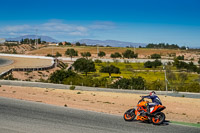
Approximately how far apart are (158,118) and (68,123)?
12.8 ft

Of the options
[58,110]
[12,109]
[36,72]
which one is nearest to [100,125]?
[58,110]

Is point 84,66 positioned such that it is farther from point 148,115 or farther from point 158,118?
point 158,118

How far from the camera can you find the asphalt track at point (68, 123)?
1101cm

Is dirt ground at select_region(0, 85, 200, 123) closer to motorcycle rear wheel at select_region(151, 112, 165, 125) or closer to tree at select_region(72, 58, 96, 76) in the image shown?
motorcycle rear wheel at select_region(151, 112, 165, 125)

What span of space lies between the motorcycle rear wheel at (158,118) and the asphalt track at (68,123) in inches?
7.7

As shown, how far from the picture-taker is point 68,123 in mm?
12039

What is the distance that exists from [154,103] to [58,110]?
18.2 feet

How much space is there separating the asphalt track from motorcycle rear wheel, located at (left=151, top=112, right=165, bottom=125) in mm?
195

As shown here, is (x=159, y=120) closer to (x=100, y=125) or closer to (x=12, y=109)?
(x=100, y=125)

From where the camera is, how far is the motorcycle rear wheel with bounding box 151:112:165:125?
11914 mm

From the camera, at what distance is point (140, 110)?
12328 millimetres

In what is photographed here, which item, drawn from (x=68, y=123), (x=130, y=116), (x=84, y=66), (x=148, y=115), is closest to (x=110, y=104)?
(x=130, y=116)

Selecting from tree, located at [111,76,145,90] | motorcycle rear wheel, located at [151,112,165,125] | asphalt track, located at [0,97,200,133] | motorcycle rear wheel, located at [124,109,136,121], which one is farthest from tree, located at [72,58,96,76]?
motorcycle rear wheel, located at [151,112,165,125]

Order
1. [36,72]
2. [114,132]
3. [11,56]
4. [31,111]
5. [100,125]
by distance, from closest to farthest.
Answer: [114,132], [100,125], [31,111], [36,72], [11,56]
